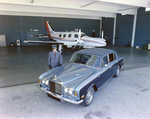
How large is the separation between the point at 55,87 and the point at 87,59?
1.87 metres

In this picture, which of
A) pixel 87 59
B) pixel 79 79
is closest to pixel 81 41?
pixel 87 59

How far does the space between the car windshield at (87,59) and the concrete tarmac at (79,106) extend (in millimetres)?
1251

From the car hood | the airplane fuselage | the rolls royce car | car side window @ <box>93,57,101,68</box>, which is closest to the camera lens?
the rolls royce car

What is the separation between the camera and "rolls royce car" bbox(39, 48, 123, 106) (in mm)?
3338

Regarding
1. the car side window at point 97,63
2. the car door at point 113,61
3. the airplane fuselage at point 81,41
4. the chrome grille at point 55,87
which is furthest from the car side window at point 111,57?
the airplane fuselage at point 81,41

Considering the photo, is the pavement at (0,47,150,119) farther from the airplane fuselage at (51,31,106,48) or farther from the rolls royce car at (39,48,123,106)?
the airplane fuselage at (51,31,106,48)

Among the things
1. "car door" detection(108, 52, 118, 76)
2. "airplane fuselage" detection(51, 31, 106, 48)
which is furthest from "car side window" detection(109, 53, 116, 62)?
"airplane fuselage" detection(51, 31, 106, 48)

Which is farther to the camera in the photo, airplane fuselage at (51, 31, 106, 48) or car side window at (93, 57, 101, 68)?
airplane fuselage at (51, 31, 106, 48)

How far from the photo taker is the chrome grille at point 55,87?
11.5 ft

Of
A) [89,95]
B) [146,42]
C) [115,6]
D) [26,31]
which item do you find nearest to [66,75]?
[89,95]

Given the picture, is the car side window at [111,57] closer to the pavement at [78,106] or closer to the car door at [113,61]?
the car door at [113,61]

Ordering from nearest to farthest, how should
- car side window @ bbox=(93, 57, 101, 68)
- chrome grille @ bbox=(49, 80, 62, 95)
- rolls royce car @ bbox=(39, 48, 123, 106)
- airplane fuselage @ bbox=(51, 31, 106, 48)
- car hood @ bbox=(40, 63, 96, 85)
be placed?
rolls royce car @ bbox=(39, 48, 123, 106), chrome grille @ bbox=(49, 80, 62, 95), car hood @ bbox=(40, 63, 96, 85), car side window @ bbox=(93, 57, 101, 68), airplane fuselage @ bbox=(51, 31, 106, 48)

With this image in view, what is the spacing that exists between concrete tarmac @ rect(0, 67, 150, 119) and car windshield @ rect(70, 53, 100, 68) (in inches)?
49.3

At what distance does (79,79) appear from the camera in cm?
369
